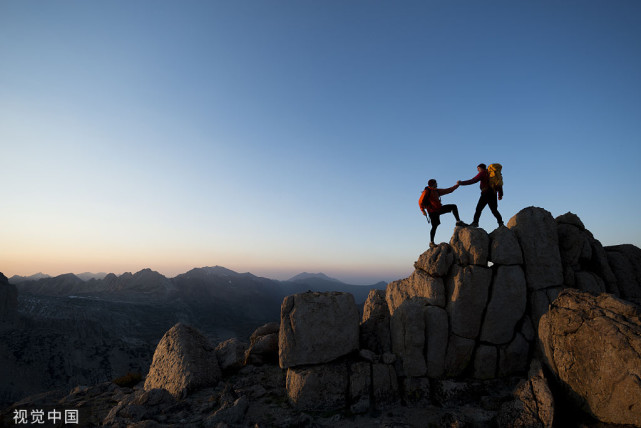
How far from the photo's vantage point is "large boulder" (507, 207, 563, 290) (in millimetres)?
14914

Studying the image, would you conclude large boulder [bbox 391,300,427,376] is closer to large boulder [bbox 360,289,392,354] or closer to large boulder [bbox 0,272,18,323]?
large boulder [bbox 360,289,392,354]

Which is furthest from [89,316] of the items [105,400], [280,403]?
[280,403]

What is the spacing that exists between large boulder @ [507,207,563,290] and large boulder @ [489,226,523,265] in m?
0.54

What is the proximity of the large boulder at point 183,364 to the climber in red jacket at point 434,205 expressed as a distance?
15.5 meters

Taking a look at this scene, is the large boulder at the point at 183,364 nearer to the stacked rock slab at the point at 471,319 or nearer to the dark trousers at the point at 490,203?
the stacked rock slab at the point at 471,319

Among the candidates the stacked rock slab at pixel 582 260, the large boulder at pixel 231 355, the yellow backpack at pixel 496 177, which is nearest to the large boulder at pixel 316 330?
the large boulder at pixel 231 355

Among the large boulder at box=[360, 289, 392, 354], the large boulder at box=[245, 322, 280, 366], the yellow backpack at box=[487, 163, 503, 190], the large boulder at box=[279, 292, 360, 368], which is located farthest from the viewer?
the large boulder at box=[245, 322, 280, 366]

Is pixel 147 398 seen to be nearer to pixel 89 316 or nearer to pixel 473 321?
pixel 473 321

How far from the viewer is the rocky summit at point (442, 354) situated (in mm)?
11336

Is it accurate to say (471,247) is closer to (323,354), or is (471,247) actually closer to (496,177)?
(496,177)

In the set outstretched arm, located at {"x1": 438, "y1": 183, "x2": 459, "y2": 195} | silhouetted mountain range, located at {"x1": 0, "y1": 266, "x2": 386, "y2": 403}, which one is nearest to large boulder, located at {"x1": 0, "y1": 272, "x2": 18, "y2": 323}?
silhouetted mountain range, located at {"x1": 0, "y1": 266, "x2": 386, "y2": 403}

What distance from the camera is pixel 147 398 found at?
1378cm

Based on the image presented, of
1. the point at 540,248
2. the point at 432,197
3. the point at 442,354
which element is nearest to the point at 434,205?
the point at 432,197

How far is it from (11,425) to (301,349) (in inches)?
498
